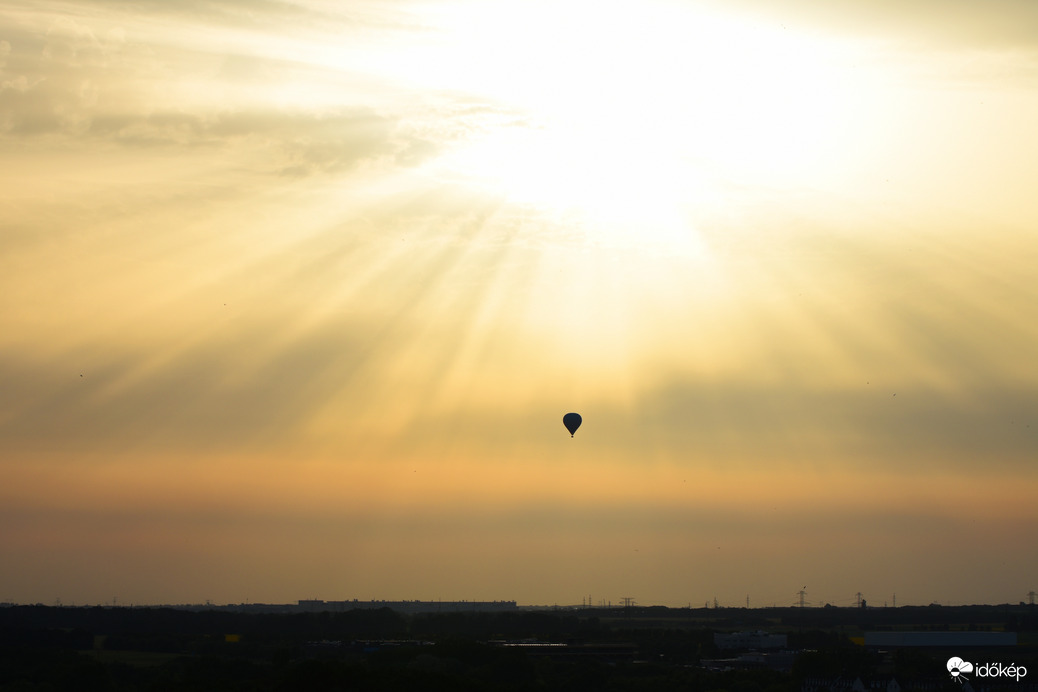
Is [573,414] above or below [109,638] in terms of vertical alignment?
above

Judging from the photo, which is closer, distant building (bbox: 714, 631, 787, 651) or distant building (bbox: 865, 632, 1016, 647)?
distant building (bbox: 714, 631, 787, 651)

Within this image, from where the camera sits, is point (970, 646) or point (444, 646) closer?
point (444, 646)

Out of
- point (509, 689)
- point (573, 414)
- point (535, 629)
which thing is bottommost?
point (509, 689)

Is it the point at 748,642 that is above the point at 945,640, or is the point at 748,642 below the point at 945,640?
below

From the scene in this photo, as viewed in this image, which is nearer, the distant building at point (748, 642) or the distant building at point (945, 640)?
the distant building at point (748, 642)

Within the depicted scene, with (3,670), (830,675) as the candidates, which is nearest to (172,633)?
(3,670)

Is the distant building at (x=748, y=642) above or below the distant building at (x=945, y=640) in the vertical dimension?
below

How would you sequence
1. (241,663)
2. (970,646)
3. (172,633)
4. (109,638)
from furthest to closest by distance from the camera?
(172,633)
(109,638)
(970,646)
(241,663)

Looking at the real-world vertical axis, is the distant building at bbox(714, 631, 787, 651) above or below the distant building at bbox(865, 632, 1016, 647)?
below

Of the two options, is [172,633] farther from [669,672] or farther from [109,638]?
[669,672]

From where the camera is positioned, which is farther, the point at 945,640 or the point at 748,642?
the point at 748,642

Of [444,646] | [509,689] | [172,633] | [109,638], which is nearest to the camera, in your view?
[509,689]
